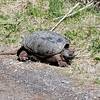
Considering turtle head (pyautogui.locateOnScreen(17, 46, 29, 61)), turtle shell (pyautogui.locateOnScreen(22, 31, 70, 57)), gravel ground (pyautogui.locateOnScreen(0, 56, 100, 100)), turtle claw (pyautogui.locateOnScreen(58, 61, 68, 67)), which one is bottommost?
gravel ground (pyautogui.locateOnScreen(0, 56, 100, 100))

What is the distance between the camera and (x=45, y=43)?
30.6ft

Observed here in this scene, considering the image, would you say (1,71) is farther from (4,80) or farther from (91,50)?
(91,50)

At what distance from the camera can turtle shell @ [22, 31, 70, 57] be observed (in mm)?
9266

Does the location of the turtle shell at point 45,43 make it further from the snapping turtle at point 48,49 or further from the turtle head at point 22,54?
the turtle head at point 22,54

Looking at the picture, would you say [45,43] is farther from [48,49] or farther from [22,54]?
[22,54]

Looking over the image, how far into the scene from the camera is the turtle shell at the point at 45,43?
9.27m

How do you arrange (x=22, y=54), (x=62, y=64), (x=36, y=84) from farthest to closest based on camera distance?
(x=22, y=54) < (x=62, y=64) < (x=36, y=84)

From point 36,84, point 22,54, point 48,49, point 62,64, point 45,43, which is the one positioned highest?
point 45,43

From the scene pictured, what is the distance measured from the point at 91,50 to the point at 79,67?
836 millimetres

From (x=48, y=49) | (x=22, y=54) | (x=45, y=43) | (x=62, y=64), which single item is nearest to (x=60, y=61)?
(x=62, y=64)

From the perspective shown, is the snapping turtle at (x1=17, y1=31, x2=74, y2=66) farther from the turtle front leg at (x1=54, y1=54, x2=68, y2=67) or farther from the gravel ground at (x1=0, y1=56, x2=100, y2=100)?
the gravel ground at (x1=0, y1=56, x2=100, y2=100)

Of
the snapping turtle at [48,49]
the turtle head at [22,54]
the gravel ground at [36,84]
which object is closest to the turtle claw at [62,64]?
the snapping turtle at [48,49]

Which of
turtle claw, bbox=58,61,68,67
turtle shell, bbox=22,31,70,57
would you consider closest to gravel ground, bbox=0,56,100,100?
turtle claw, bbox=58,61,68,67

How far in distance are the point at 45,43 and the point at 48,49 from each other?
14 centimetres
